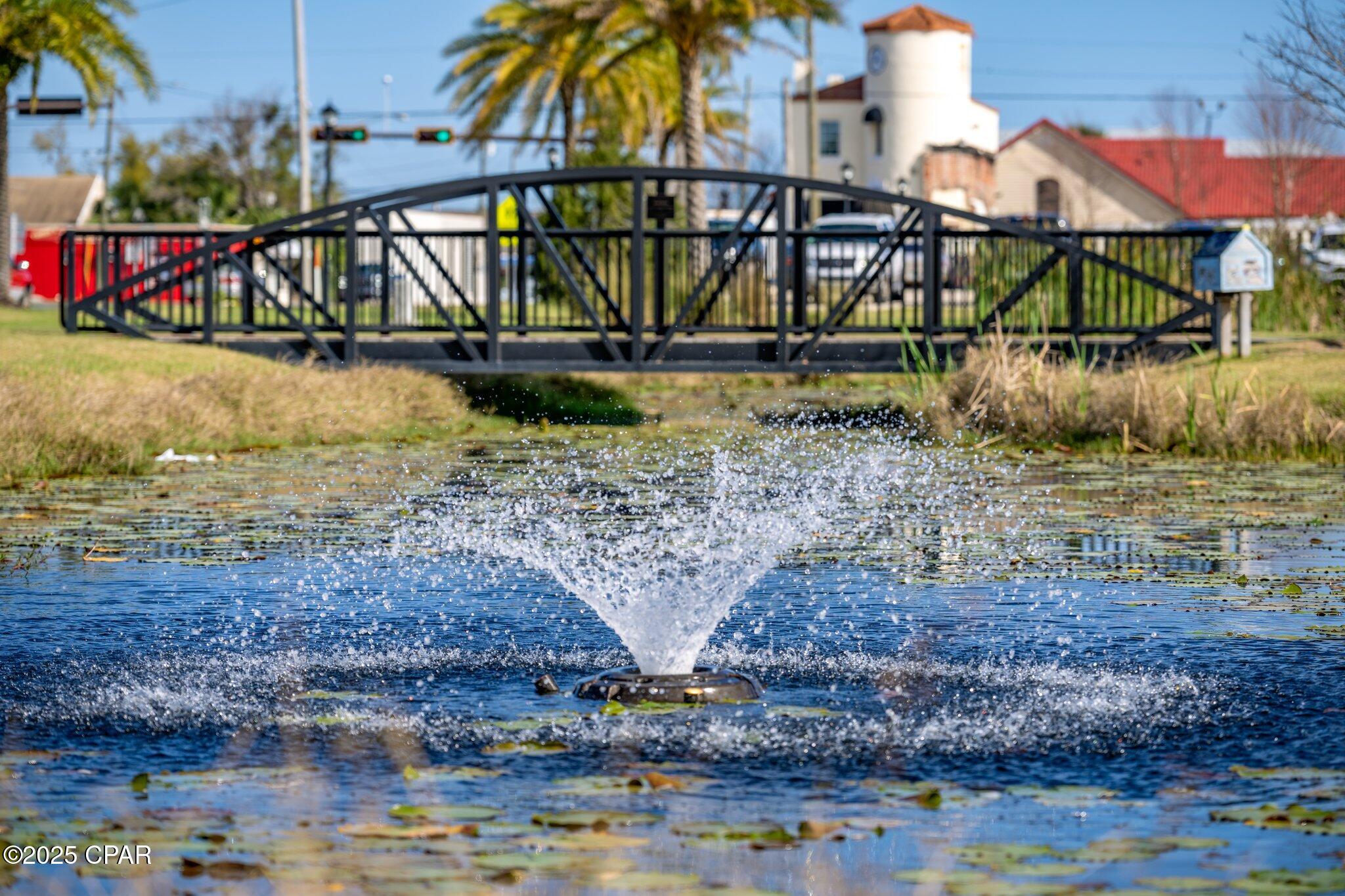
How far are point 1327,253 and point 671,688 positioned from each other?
39570 mm

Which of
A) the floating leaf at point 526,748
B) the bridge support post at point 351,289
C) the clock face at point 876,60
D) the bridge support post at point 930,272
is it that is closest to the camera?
the floating leaf at point 526,748

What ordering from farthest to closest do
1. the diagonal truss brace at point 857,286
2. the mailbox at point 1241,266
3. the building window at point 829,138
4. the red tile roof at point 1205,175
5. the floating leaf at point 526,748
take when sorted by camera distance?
the building window at point 829,138 → the red tile roof at point 1205,175 → the diagonal truss brace at point 857,286 → the mailbox at point 1241,266 → the floating leaf at point 526,748

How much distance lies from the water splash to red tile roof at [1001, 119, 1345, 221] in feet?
199

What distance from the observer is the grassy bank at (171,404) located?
14.3m

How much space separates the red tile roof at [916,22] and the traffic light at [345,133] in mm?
34389

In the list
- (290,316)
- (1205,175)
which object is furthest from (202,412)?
(1205,175)

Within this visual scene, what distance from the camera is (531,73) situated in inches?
1785

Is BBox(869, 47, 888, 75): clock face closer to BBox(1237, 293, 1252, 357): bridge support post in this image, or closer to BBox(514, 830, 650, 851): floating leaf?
BBox(1237, 293, 1252, 357): bridge support post

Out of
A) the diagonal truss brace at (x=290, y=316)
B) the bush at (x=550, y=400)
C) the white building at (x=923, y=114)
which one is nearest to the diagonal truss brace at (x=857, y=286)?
the bush at (x=550, y=400)

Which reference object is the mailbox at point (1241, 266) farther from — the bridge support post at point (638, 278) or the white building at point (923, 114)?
the white building at point (923, 114)

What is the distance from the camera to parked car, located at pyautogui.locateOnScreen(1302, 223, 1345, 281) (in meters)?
26.3

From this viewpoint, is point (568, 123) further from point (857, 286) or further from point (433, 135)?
point (857, 286)

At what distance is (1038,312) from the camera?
23.1 metres

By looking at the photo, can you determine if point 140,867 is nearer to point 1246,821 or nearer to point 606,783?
point 606,783
